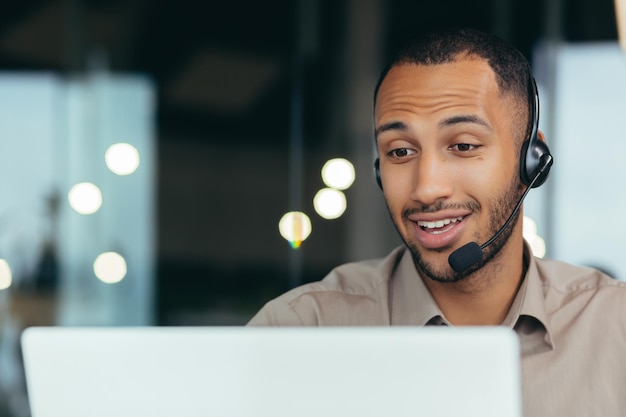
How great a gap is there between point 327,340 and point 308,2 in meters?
3.84

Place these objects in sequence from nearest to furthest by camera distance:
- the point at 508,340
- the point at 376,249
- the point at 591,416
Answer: the point at 508,340 → the point at 591,416 → the point at 376,249

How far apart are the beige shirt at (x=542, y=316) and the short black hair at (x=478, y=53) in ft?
1.07

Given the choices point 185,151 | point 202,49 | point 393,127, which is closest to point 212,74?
point 202,49

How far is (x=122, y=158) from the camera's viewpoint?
4.40 metres

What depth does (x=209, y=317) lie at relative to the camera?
14.2 ft

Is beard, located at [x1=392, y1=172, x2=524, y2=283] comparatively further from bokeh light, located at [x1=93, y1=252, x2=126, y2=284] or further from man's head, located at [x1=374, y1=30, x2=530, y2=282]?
bokeh light, located at [x1=93, y1=252, x2=126, y2=284]

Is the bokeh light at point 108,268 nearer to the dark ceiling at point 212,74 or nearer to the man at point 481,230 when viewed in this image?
the dark ceiling at point 212,74

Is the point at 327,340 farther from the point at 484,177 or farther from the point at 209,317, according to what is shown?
the point at 209,317

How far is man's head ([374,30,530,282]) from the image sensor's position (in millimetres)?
1405

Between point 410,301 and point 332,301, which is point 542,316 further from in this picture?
point 332,301

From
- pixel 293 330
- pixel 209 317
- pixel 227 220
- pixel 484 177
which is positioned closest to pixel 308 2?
pixel 227 220

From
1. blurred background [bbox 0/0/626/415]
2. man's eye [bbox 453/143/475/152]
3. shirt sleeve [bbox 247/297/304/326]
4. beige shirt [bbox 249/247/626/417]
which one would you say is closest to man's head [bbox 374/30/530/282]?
man's eye [bbox 453/143/475/152]

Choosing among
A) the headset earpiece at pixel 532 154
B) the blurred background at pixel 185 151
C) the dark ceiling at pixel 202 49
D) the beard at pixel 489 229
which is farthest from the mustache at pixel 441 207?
the dark ceiling at pixel 202 49

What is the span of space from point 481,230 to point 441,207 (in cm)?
9
